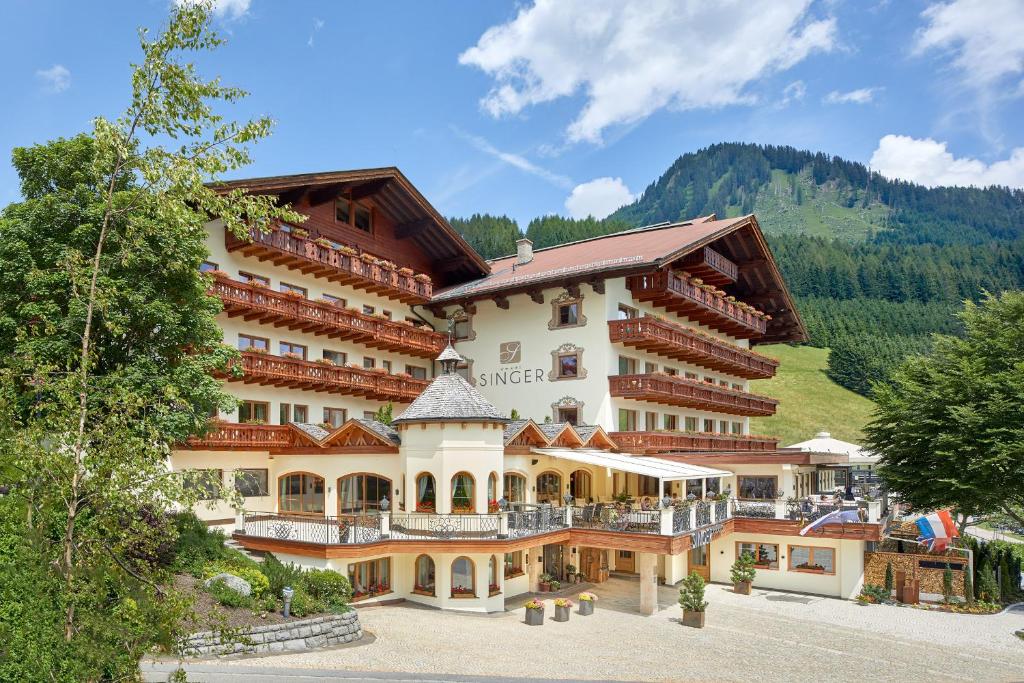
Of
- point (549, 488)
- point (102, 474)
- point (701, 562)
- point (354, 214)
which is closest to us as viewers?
point (102, 474)

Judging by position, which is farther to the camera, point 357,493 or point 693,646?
point 357,493

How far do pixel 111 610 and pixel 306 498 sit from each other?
20675 millimetres

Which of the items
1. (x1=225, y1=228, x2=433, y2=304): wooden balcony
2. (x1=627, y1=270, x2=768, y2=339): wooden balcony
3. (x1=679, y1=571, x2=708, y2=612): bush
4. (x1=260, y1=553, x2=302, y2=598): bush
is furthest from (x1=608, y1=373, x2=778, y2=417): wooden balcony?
(x1=260, y1=553, x2=302, y2=598): bush

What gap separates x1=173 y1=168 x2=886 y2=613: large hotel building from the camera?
25.6m

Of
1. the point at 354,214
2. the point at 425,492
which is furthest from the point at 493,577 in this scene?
the point at 354,214

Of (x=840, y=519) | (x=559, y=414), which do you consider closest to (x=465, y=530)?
(x=559, y=414)

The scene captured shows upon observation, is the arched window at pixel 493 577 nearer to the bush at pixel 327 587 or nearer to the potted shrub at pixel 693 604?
the bush at pixel 327 587

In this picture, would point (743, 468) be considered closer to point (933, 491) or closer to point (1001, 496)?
point (933, 491)

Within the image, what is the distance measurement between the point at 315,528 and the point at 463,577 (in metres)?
5.17

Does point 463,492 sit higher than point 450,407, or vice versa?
point 450,407

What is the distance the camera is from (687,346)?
123 ft

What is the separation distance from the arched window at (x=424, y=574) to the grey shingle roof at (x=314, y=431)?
20.0 feet

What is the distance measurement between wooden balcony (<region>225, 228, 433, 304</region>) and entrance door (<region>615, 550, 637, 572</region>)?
15288mm

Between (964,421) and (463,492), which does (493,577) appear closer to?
(463,492)
